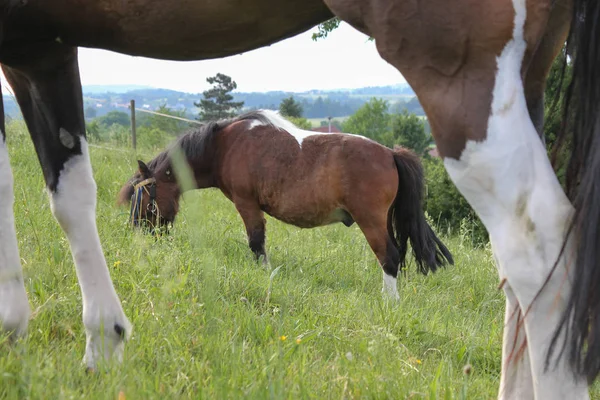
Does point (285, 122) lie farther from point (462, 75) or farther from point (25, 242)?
point (462, 75)

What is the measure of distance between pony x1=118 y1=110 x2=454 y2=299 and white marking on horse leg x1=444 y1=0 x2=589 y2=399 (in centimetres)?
376

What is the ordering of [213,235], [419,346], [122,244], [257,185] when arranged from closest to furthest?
[419,346]
[122,244]
[213,235]
[257,185]

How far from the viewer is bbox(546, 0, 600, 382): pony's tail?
1.43m

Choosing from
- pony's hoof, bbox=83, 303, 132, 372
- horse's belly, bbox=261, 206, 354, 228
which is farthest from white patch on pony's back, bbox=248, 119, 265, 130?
pony's hoof, bbox=83, 303, 132, 372

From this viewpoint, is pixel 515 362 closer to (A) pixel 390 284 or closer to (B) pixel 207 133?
(A) pixel 390 284

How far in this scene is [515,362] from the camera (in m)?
1.77

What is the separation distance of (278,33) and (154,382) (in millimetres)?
1075

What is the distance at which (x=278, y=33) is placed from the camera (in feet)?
5.73

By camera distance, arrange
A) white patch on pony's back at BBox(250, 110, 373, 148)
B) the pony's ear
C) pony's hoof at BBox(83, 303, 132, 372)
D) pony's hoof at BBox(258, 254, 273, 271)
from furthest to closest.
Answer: the pony's ear, white patch on pony's back at BBox(250, 110, 373, 148), pony's hoof at BBox(258, 254, 273, 271), pony's hoof at BBox(83, 303, 132, 372)

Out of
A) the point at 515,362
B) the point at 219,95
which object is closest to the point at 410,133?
the point at 219,95

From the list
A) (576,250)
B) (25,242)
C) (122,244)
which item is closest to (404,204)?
(122,244)

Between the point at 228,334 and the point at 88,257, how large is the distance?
60cm

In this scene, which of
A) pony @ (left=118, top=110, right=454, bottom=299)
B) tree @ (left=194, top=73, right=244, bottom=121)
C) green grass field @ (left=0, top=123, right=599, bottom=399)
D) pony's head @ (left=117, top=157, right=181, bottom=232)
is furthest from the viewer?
pony's head @ (left=117, top=157, right=181, bottom=232)

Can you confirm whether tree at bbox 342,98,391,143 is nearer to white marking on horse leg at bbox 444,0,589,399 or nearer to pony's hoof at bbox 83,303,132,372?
pony's hoof at bbox 83,303,132,372
